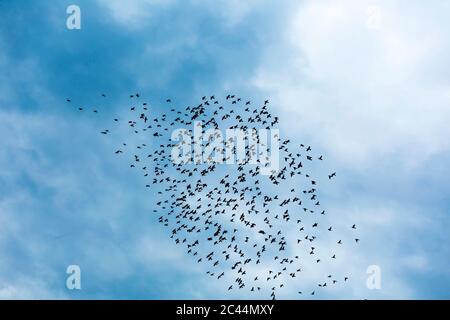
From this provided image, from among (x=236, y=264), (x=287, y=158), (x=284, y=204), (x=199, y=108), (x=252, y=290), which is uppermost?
(x=199, y=108)

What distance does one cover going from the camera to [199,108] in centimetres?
4856

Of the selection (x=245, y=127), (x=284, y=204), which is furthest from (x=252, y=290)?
(x=245, y=127)

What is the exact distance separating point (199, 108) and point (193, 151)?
3.53 meters
